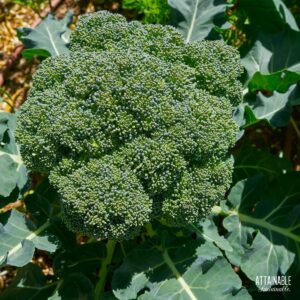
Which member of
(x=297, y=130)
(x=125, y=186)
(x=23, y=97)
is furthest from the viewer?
(x=23, y=97)

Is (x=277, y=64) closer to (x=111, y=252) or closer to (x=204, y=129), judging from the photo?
(x=204, y=129)

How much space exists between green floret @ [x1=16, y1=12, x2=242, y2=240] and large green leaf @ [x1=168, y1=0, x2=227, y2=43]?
0.98 feet

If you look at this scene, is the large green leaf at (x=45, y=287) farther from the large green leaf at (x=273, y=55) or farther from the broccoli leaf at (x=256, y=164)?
the large green leaf at (x=273, y=55)

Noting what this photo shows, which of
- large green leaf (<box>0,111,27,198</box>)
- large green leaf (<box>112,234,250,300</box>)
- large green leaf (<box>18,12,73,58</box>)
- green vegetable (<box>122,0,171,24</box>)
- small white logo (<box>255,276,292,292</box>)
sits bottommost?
small white logo (<box>255,276,292,292</box>)

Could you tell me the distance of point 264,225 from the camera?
6.30ft

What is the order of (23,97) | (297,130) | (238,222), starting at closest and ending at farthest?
(238,222), (297,130), (23,97)

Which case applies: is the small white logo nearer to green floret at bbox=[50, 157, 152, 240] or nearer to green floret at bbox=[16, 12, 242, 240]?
green floret at bbox=[16, 12, 242, 240]

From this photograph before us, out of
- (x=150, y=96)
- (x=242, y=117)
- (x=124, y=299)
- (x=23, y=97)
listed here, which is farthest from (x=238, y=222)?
(x=23, y=97)

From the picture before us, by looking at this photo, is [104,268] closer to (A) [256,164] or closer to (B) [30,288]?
(B) [30,288]

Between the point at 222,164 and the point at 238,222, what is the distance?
33 cm

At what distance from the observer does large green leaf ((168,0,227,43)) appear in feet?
6.67

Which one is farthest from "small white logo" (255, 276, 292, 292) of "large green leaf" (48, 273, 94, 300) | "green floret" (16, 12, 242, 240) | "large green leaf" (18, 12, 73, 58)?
"large green leaf" (18, 12, 73, 58)

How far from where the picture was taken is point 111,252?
1.99 meters

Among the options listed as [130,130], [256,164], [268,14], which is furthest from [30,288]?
[268,14]
